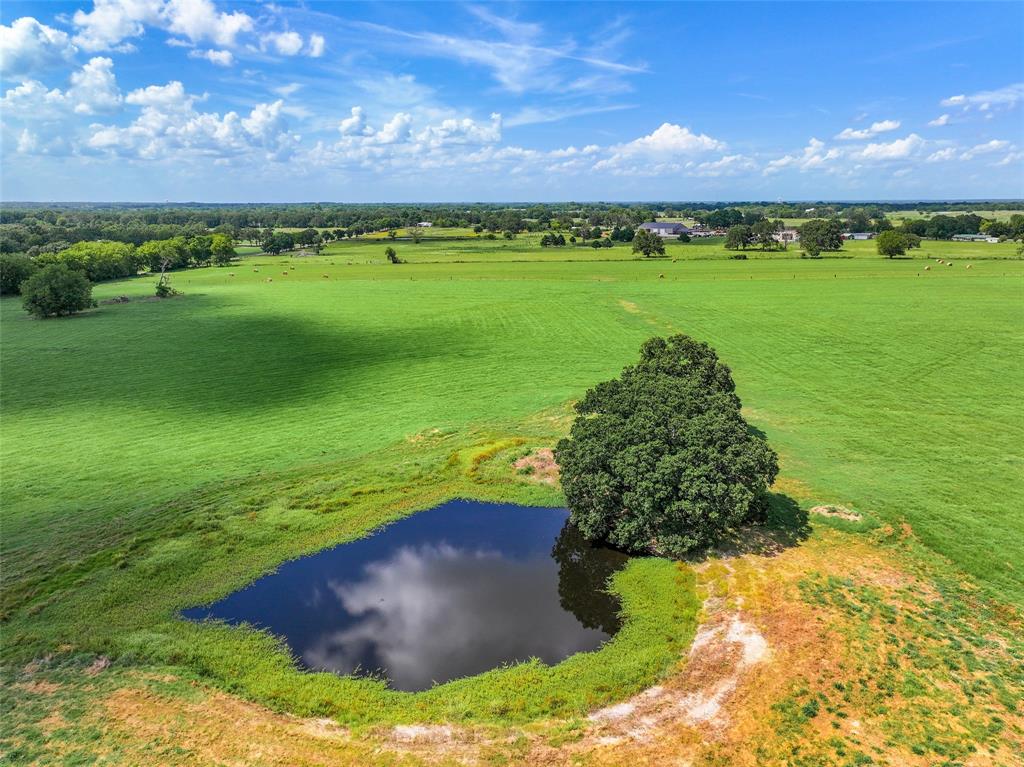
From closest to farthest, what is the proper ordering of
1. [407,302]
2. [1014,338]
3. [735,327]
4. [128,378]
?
[128,378] → [1014,338] → [735,327] → [407,302]

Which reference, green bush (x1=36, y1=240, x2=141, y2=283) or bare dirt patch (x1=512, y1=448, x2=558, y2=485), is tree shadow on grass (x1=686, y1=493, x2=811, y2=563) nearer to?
bare dirt patch (x1=512, y1=448, x2=558, y2=485)

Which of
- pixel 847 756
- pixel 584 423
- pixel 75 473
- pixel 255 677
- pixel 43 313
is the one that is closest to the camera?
pixel 847 756

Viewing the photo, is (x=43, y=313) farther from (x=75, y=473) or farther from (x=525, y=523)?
(x=525, y=523)

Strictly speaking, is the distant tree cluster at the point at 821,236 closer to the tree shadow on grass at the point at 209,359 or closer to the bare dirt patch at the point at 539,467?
the tree shadow on grass at the point at 209,359

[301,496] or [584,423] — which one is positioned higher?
[584,423]

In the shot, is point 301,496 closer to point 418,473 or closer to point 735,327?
point 418,473

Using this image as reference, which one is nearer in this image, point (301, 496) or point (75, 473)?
point (301, 496)

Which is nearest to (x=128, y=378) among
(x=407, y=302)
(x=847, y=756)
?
(x=407, y=302)

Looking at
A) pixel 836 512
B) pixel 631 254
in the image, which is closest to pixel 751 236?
pixel 631 254
